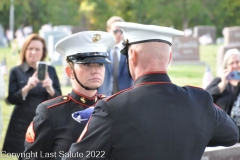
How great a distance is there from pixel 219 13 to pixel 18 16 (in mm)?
17747

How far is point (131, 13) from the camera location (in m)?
47.9

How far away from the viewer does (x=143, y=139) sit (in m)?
2.71

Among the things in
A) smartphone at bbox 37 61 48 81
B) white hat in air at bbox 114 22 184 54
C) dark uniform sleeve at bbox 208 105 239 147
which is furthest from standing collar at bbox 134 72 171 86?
smartphone at bbox 37 61 48 81

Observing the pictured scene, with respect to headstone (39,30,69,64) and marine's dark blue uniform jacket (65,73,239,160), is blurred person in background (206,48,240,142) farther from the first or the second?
headstone (39,30,69,64)

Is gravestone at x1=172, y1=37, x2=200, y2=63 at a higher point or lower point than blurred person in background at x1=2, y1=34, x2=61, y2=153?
lower

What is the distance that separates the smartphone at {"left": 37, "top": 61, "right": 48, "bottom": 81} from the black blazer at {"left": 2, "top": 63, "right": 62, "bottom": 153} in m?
0.16

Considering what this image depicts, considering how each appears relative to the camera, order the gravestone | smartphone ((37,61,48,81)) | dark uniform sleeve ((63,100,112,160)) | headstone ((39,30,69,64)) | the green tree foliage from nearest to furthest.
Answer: dark uniform sleeve ((63,100,112,160)), smartphone ((37,61,48,81)), headstone ((39,30,69,64)), the gravestone, the green tree foliage

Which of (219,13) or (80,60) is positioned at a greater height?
(80,60)

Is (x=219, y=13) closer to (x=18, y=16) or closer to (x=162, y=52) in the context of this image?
(x=18, y=16)

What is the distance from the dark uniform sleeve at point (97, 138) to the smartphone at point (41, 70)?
353cm

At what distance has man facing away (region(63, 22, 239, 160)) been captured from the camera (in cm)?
270

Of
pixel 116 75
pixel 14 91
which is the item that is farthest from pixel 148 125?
pixel 116 75

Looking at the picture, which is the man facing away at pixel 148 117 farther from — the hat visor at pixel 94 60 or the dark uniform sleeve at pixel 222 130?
the hat visor at pixel 94 60

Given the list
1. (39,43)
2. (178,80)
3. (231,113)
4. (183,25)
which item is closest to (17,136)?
(39,43)
